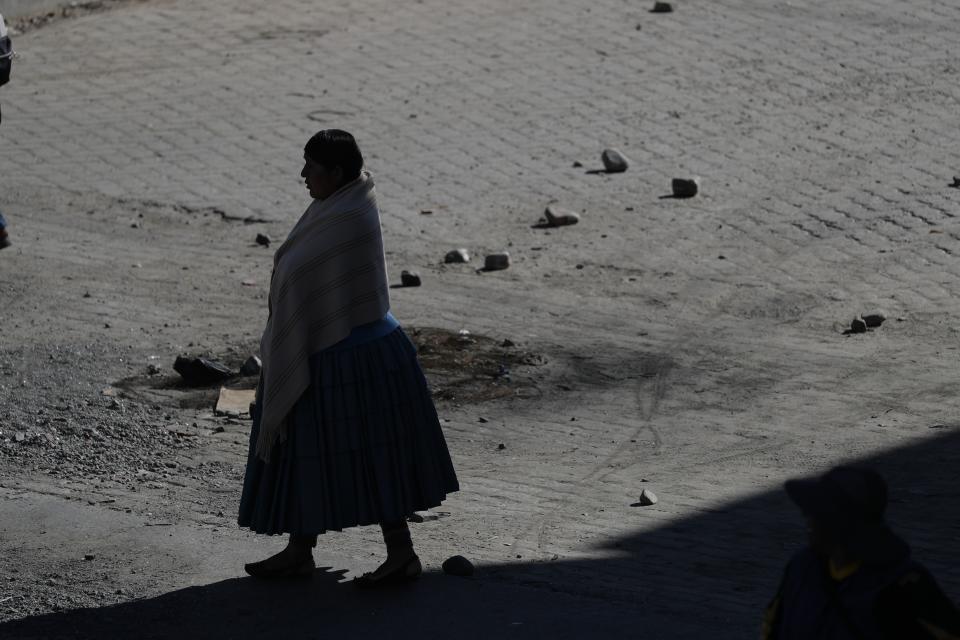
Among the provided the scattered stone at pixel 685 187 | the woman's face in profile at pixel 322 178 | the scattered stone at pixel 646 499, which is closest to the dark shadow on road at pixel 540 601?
the scattered stone at pixel 646 499

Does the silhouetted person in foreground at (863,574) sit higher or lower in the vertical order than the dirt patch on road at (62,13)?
higher

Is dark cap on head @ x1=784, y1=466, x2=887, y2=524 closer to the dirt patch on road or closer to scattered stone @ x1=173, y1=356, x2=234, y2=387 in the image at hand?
scattered stone @ x1=173, y1=356, x2=234, y2=387

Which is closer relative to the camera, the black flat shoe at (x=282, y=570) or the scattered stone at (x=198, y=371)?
the black flat shoe at (x=282, y=570)

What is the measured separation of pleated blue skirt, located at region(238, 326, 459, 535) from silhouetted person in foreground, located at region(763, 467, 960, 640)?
7.89 feet

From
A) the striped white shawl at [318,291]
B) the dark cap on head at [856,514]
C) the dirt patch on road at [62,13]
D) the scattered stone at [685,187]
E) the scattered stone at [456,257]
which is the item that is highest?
the dark cap on head at [856,514]

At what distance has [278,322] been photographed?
226 inches

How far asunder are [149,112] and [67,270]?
15.4ft

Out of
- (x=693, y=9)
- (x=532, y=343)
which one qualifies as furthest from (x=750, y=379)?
(x=693, y=9)

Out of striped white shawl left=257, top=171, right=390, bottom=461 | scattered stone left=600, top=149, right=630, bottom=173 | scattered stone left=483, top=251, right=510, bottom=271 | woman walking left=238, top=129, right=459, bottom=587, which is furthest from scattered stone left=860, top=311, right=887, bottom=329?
striped white shawl left=257, top=171, right=390, bottom=461

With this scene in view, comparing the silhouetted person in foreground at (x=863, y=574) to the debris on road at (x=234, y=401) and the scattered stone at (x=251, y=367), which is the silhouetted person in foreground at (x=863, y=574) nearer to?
the debris on road at (x=234, y=401)

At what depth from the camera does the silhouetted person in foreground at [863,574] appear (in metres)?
3.42

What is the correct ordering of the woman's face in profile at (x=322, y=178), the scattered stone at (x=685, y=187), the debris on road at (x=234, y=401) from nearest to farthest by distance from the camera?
the woman's face in profile at (x=322, y=178) < the debris on road at (x=234, y=401) < the scattered stone at (x=685, y=187)

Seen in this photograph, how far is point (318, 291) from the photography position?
225 inches

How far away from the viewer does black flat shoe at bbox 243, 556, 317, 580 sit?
5957 mm
